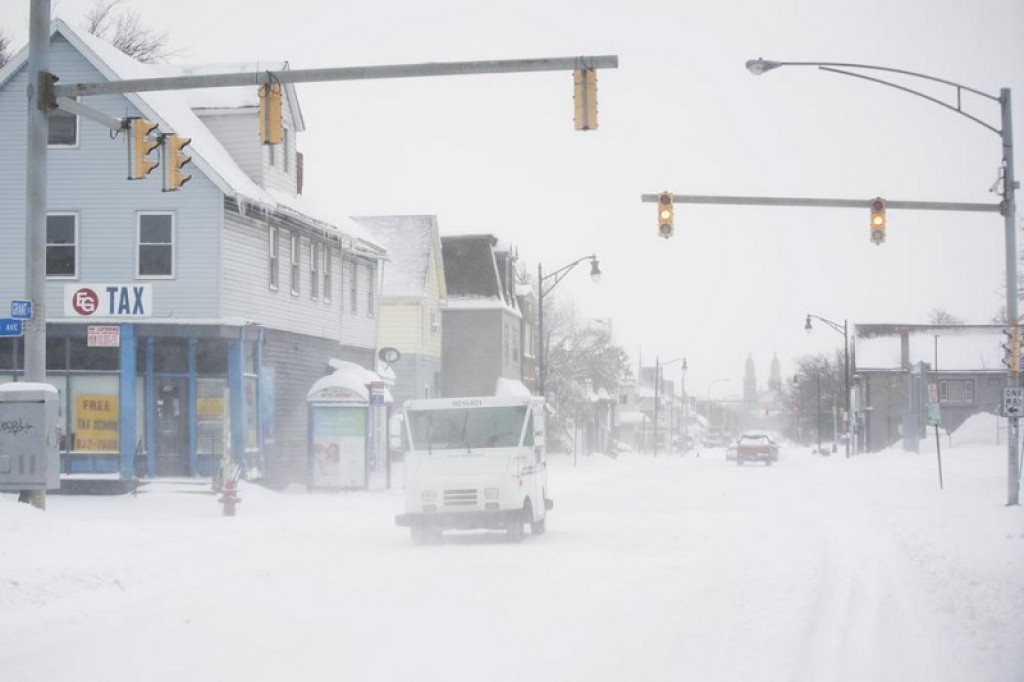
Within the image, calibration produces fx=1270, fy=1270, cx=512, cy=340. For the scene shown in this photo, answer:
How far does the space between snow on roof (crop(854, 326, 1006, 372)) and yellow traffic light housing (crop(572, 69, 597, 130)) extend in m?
81.3

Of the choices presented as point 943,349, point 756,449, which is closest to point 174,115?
point 756,449

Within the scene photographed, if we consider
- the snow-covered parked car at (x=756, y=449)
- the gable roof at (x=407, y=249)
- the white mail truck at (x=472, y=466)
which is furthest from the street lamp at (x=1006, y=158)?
the snow-covered parked car at (x=756, y=449)

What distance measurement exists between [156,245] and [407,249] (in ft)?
79.9

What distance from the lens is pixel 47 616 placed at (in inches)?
491

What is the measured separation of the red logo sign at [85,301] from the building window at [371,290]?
43.3 ft

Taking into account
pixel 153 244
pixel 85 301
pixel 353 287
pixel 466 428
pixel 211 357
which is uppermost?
pixel 153 244

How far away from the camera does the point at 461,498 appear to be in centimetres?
2042

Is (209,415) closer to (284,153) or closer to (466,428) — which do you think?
(284,153)

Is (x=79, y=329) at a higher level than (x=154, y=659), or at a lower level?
higher

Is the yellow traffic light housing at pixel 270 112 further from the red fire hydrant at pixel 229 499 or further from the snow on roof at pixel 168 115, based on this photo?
the snow on roof at pixel 168 115

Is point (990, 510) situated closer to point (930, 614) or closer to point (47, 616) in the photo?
point (930, 614)

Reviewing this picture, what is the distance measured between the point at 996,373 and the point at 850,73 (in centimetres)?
7425

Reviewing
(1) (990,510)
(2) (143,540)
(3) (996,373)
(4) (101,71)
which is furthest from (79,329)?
(3) (996,373)

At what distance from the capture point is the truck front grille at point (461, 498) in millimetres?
20391
